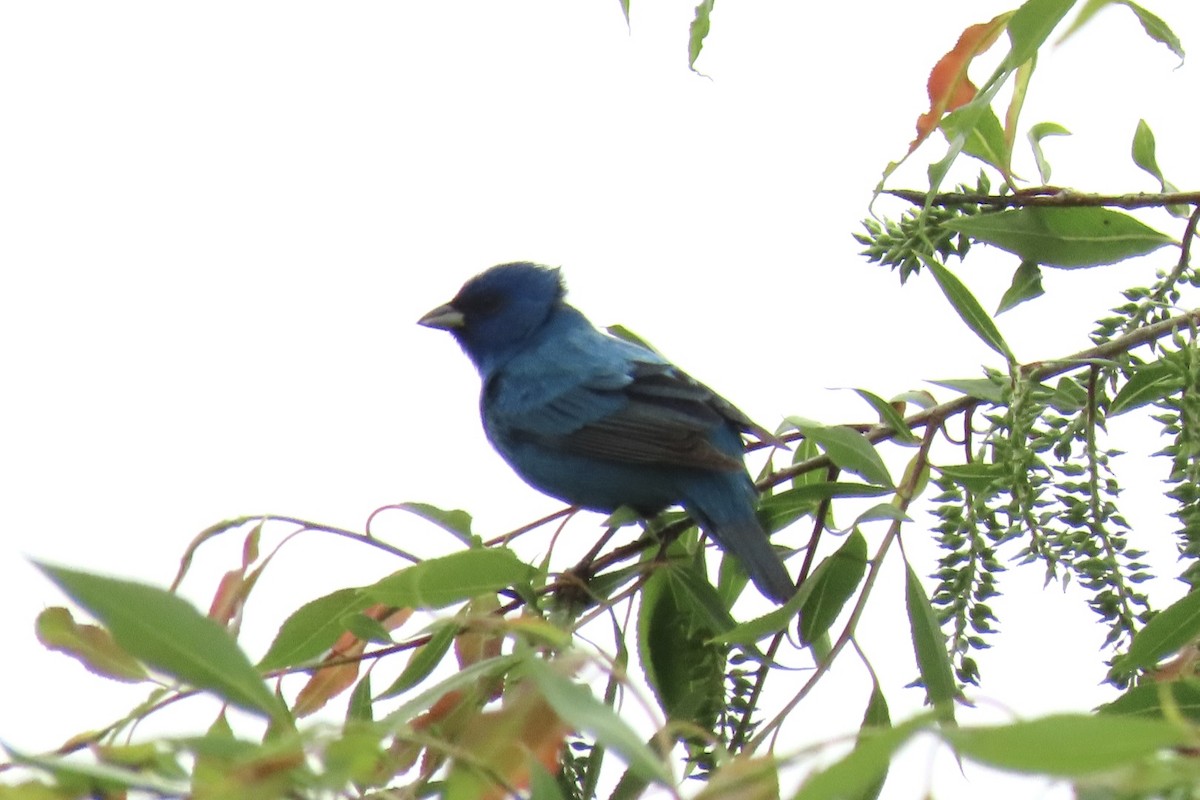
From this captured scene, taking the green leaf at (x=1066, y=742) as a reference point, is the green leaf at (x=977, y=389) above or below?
above

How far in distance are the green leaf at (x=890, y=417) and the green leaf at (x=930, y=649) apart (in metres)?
0.25

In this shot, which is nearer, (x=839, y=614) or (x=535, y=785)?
(x=535, y=785)

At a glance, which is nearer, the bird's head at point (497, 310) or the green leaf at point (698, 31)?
the green leaf at point (698, 31)

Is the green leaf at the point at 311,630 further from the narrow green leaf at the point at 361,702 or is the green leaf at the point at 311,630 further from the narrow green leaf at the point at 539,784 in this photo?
the narrow green leaf at the point at 539,784

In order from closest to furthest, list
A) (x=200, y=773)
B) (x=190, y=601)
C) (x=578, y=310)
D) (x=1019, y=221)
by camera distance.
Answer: (x=200, y=773) < (x=190, y=601) < (x=1019, y=221) < (x=578, y=310)

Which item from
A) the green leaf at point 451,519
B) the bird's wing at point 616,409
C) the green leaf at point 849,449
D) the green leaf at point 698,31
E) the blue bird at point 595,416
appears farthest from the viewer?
the bird's wing at point 616,409

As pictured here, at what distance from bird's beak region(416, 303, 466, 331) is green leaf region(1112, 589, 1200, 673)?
3.62m

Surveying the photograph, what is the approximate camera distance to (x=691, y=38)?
2.21m

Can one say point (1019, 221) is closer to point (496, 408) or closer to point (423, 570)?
point (423, 570)

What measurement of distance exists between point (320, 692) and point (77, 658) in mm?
444

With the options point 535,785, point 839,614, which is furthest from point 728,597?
point 535,785

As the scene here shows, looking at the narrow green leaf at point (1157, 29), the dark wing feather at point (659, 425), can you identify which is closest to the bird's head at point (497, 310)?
the dark wing feather at point (659, 425)

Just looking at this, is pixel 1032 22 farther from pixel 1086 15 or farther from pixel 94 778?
pixel 94 778

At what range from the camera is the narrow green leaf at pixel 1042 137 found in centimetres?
284
